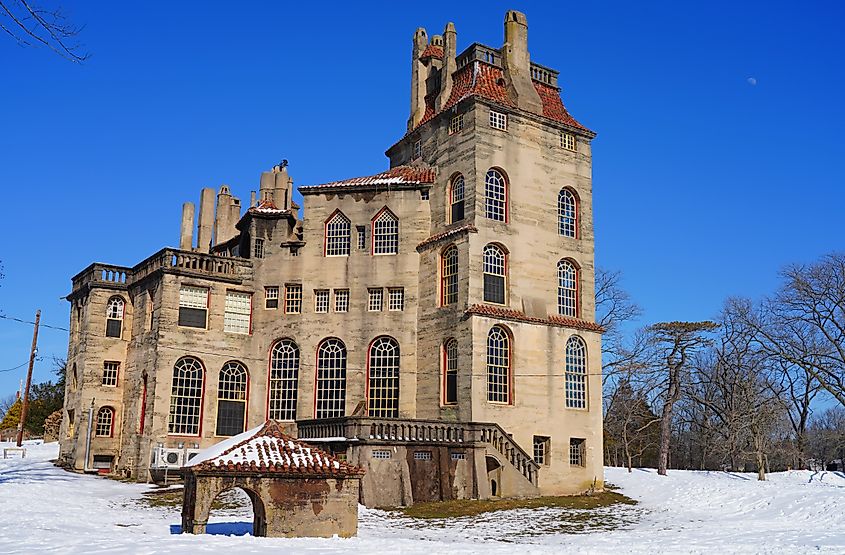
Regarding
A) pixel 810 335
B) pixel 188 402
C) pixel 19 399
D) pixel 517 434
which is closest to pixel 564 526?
pixel 517 434

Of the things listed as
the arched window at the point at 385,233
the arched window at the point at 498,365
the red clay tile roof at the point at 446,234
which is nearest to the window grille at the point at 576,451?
the arched window at the point at 498,365

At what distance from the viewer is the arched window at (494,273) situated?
3938 centimetres

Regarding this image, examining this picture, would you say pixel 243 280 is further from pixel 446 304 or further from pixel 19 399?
pixel 19 399

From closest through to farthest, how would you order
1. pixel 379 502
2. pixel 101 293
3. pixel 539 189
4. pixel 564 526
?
pixel 564 526, pixel 379 502, pixel 539 189, pixel 101 293

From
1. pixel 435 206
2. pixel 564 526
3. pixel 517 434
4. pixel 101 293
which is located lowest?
pixel 564 526

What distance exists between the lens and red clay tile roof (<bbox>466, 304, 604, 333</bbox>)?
126 ft

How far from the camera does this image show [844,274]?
4831 centimetres

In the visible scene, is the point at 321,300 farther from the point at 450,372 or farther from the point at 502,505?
the point at 502,505

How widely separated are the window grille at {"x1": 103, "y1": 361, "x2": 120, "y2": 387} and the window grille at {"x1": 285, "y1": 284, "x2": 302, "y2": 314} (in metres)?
9.87

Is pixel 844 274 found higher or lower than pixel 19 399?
higher

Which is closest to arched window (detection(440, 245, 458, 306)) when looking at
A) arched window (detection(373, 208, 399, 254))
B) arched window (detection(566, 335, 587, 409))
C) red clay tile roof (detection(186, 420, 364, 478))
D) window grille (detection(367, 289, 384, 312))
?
arched window (detection(373, 208, 399, 254))

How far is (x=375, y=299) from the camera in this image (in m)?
42.3

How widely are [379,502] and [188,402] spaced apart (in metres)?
14.5

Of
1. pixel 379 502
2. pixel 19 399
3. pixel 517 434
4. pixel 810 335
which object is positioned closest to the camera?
pixel 379 502
